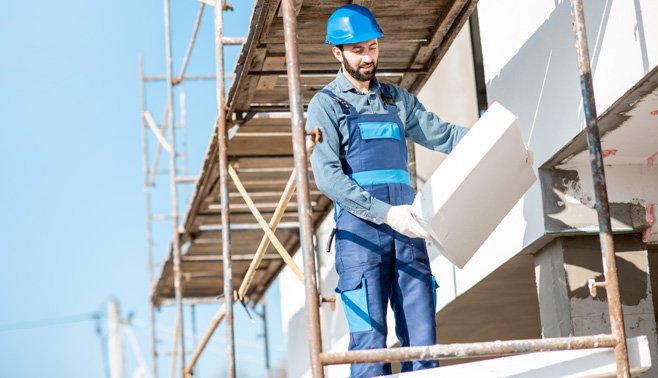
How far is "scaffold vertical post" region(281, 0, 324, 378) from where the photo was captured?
5.37 m

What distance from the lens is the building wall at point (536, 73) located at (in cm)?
649

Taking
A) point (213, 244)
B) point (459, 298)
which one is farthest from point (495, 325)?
point (213, 244)

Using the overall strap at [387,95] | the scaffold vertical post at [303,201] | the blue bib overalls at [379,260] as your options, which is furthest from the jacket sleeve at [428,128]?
the scaffold vertical post at [303,201]

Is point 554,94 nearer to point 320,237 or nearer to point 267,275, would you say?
point 320,237

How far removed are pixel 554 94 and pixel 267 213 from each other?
5.00 metres

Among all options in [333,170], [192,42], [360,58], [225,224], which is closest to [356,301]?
[333,170]

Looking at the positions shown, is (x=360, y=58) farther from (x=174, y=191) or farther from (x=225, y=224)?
(x=174, y=191)

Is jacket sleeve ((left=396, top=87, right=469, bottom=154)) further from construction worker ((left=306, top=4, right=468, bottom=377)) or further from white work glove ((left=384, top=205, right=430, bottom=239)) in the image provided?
white work glove ((left=384, top=205, right=430, bottom=239))

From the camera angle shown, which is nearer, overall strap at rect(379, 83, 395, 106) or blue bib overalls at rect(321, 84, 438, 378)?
blue bib overalls at rect(321, 84, 438, 378)

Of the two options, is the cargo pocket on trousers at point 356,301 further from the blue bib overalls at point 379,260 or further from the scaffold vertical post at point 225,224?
the scaffold vertical post at point 225,224

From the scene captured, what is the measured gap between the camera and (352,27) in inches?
243

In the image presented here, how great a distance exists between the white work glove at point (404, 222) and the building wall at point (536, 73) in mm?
1555

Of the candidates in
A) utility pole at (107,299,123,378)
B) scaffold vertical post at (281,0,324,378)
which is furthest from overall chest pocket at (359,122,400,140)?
utility pole at (107,299,123,378)

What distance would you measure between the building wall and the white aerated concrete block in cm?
100
